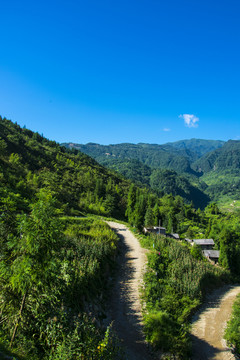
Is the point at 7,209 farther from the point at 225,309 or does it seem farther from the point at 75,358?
the point at 225,309

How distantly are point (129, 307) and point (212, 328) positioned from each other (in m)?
7.83

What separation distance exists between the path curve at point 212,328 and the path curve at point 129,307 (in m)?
3.86

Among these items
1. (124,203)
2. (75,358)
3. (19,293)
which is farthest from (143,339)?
(124,203)

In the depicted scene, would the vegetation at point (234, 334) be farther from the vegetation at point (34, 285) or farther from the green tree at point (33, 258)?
the green tree at point (33, 258)

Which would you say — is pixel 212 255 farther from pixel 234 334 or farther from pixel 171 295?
pixel 171 295

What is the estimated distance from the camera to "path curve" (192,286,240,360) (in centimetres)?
1252

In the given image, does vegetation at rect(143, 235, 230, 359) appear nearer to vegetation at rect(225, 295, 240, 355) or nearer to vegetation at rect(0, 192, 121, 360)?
vegetation at rect(225, 295, 240, 355)

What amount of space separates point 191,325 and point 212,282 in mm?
11928

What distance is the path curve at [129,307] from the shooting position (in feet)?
33.1

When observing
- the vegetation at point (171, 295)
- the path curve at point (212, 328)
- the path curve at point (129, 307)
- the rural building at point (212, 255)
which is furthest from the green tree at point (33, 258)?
the rural building at point (212, 255)

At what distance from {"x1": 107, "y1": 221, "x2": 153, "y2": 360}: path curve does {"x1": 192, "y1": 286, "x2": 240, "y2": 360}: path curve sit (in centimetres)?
386

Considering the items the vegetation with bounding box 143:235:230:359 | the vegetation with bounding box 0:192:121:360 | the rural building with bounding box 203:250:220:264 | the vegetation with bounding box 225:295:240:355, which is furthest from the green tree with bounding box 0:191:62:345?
the rural building with bounding box 203:250:220:264

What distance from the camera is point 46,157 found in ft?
317

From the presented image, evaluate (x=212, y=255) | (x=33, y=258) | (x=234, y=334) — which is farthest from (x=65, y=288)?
(x=212, y=255)
